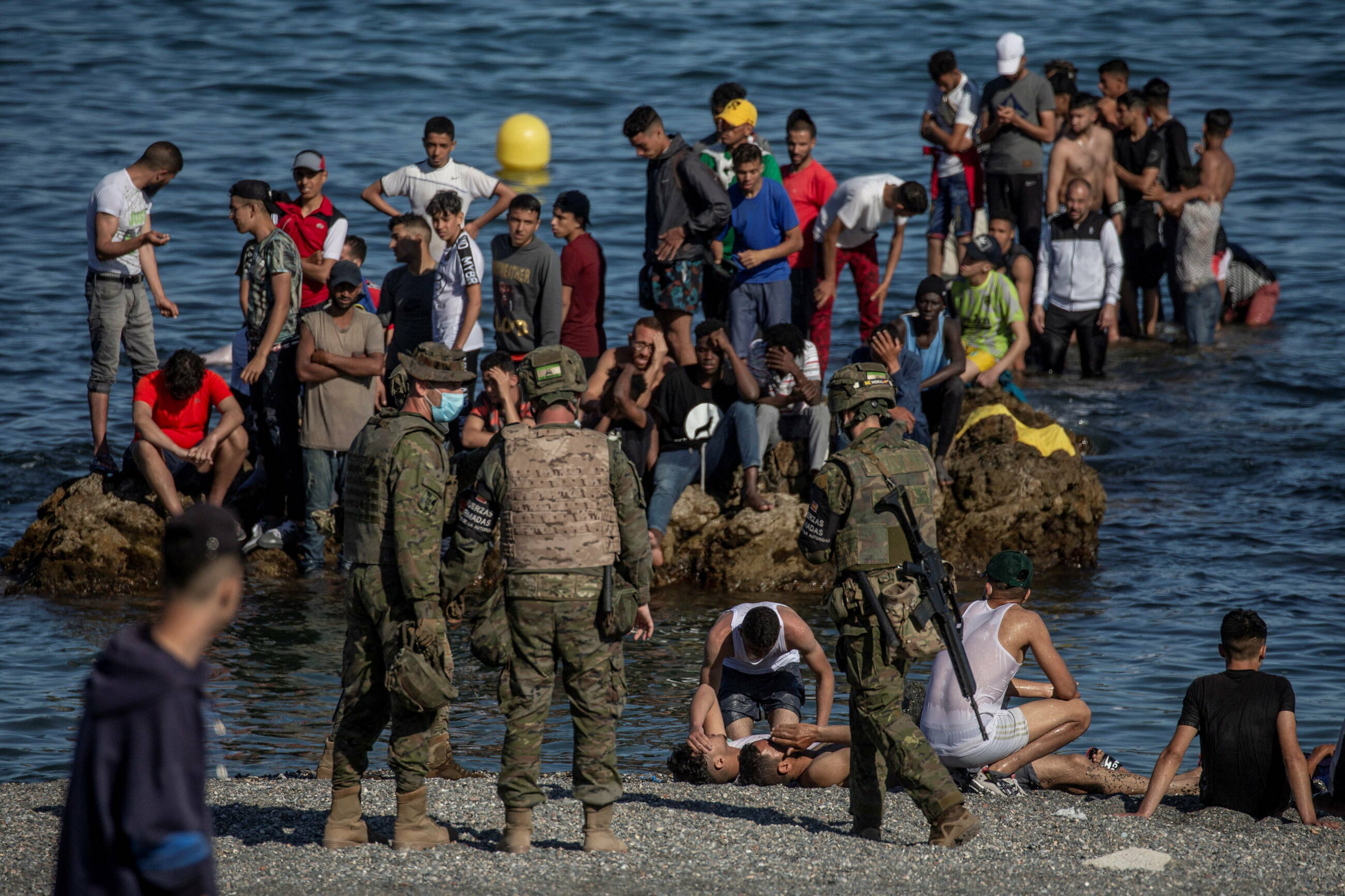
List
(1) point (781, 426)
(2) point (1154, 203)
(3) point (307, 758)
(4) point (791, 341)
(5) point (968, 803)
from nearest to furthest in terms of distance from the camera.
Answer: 1. (5) point (968, 803)
2. (3) point (307, 758)
3. (4) point (791, 341)
4. (1) point (781, 426)
5. (2) point (1154, 203)

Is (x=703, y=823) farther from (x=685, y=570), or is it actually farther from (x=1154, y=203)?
(x=1154, y=203)

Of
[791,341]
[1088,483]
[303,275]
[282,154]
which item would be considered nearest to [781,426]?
[791,341]

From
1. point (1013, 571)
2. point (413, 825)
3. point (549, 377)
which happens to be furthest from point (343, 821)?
point (1013, 571)

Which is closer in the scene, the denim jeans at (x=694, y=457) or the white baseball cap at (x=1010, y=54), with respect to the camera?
the denim jeans at (x=694, y=457)

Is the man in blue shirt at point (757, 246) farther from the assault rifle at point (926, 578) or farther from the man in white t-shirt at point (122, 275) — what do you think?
the assault rifle at point (926, 578)

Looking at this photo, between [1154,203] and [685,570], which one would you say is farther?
[1154,203]

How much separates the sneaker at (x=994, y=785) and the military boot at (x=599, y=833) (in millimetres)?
2230

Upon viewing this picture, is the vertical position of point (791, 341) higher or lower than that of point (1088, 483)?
higher

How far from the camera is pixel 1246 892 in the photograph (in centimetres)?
615

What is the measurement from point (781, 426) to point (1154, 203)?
7878 millimetres

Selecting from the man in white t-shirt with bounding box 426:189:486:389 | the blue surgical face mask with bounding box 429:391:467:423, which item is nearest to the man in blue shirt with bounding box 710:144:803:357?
the man in white t-shirt with bounding box 426:189:486:389

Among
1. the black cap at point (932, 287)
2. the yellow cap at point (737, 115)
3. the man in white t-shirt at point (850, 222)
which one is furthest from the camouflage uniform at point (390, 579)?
the man in white t-shirt at point (850, 222)

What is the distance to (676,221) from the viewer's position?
1108 cm

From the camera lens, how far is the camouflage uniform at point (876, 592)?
254 inches
